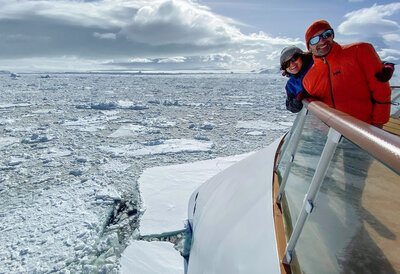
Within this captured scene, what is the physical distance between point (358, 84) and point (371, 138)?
1.19 metres

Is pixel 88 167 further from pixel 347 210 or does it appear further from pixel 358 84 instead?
pixel 347 210

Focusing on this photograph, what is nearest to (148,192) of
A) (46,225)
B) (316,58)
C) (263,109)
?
(46,225)

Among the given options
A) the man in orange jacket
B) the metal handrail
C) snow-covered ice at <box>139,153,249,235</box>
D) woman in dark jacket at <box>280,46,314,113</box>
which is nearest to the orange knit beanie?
the man in orange jacket

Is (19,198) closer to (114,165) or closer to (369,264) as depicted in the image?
(114,165)

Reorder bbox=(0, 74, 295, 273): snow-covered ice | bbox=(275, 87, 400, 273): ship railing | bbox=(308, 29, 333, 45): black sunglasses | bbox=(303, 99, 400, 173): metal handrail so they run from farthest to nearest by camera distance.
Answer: bbox=(0, 74, 295, 273): snow-covered ice < bbox=(308, 29, 333, 45): black sunglasses < bbox=(275, 87, 400, 273): ship railing < bbox=(303, 99, 400, 173): metal handrail

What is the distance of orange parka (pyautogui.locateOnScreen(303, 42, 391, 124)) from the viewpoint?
1627mm

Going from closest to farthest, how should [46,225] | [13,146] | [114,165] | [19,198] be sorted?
[46,225] < [19,198] < [114,165] < [13,146]

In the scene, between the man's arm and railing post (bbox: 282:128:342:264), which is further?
the man's arm

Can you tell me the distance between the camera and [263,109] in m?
16.1

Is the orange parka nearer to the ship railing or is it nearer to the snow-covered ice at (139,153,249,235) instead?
the ship railing

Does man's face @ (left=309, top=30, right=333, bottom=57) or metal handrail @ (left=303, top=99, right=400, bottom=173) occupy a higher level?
man's face @ (left=309, top=30, right=333, bottom=57)

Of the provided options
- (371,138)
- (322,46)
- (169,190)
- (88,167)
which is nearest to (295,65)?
(322,46)

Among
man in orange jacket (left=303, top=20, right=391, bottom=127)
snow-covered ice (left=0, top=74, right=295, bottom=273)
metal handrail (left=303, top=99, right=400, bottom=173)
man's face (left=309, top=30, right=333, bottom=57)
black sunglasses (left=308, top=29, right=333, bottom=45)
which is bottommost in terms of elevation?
snow-covered ice (left=0, top=74, right=295, bottom=273)

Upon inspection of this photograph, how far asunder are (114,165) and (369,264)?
21.1 feet
